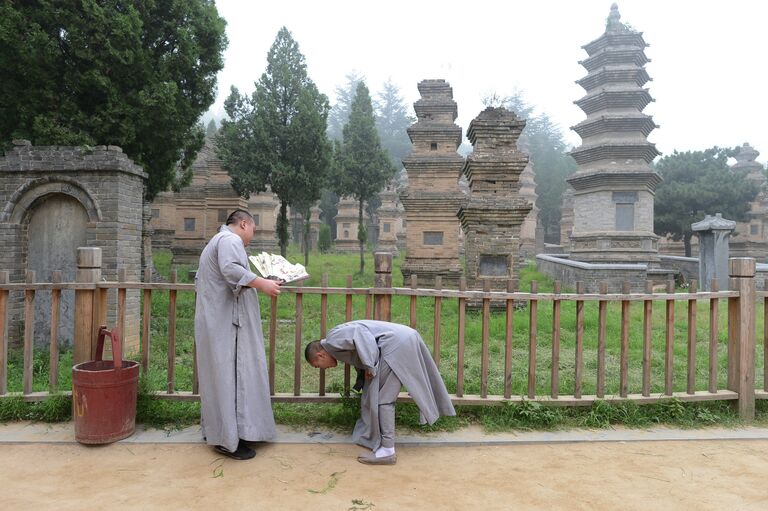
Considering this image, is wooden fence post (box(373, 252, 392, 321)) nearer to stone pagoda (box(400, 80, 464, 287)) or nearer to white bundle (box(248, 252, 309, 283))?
white bundle (box(248, 252, 309, 283))

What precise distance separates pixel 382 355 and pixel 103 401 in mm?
2271

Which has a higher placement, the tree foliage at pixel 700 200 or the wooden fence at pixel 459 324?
the tree foliage at pixel 700 200

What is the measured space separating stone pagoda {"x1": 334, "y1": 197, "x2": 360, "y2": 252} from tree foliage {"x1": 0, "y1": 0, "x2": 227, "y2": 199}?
23240mm

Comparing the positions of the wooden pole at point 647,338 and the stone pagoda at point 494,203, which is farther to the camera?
the stone pagoda at point 494,203

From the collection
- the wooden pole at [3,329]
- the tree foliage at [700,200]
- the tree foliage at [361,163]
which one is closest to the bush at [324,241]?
the tree foliage at [361,163]

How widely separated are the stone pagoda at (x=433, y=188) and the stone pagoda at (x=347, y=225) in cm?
1668

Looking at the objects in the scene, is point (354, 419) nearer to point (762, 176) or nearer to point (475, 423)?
point (475, 423)

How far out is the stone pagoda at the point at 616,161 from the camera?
18047mm

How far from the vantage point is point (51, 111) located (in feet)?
26.8

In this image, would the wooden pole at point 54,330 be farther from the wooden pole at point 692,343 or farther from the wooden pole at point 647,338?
the wooden pole at point 692,343

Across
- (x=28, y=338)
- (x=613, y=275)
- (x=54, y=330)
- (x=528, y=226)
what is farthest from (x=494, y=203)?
(x=528, y=226)

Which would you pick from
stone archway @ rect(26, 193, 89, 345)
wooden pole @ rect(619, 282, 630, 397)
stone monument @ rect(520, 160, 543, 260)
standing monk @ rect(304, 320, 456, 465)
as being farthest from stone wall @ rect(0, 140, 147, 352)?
stone monument @ rect(520, 160, 543, 260)

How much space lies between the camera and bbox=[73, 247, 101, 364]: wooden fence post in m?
4.21

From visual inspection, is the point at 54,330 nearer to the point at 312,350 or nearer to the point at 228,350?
the point at 228,350
